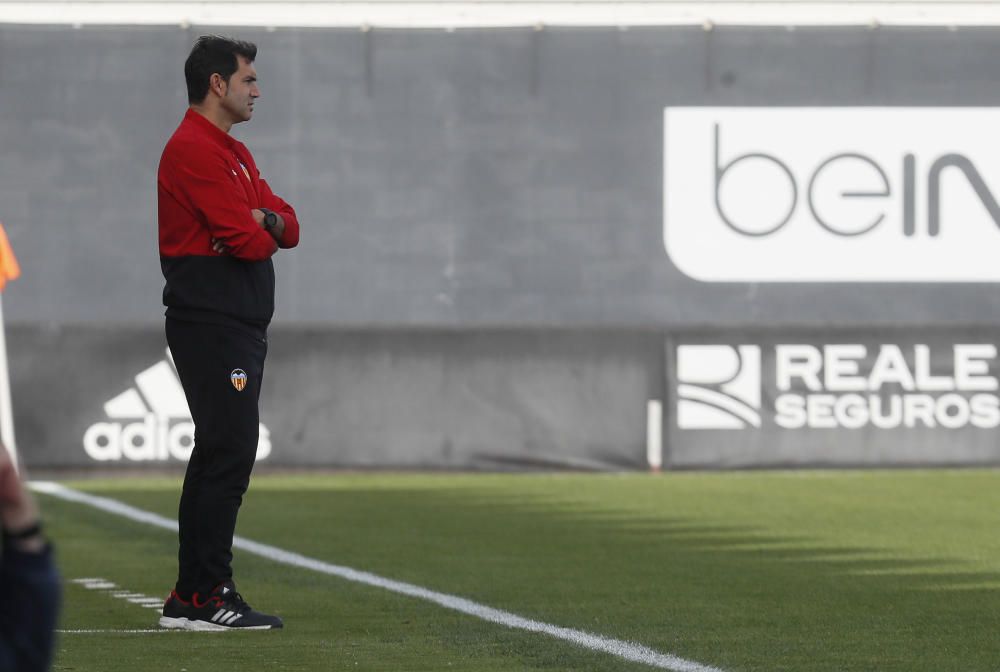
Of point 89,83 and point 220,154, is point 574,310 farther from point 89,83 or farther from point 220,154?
point 220,154

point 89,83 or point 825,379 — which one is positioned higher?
point 89,83

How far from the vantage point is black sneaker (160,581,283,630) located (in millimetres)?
6992

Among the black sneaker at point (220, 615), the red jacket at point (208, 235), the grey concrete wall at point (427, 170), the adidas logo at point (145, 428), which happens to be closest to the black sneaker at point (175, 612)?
the black sneaker at point (220, 615)

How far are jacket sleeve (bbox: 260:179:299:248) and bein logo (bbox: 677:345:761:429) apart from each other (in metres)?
10.1

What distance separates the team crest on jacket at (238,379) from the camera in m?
6.99

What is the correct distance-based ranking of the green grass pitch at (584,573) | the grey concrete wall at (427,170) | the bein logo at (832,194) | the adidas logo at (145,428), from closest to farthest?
1. the green grass pitch at (584,573)
2. the adidas logo at (145,428)
3. the grey concrete wall at (427,170)
4. the bein logo at (832,194)

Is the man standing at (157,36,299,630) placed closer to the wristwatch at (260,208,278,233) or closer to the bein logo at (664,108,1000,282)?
the wristwatch at (260,208,278,233)

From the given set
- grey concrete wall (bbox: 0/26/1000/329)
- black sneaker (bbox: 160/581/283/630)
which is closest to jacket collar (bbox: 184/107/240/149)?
black sneaker (bbox: 160/581/283/630)

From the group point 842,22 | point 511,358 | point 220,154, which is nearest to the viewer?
point 220,154

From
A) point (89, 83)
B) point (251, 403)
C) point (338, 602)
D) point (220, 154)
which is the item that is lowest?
point (338, 602)

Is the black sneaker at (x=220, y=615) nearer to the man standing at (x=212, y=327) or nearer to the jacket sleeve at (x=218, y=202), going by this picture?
the man standing at (x=212, y=327)

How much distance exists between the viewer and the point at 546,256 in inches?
714

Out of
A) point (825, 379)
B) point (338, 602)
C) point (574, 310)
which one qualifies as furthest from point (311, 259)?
point (338, 602)

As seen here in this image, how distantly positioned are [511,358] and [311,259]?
6.48 feet
